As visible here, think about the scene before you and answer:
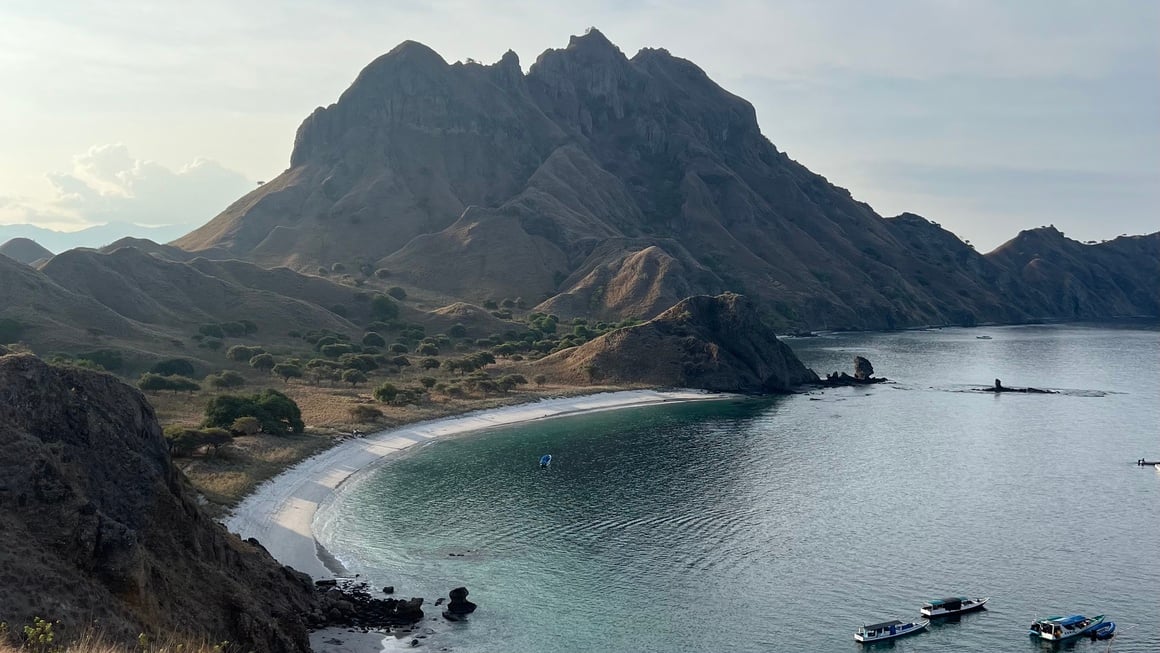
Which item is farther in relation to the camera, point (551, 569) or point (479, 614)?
point (551, 569)

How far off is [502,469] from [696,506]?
67.7ft

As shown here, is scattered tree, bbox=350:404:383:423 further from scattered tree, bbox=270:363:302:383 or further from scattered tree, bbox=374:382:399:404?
scattered tree, bbox=270:363:302:383

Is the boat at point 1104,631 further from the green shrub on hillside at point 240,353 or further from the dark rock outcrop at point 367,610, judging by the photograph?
the green shrub on hillside at point 240,353

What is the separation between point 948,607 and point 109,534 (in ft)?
135

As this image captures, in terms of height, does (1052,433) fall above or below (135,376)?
below

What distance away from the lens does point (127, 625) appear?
29.0 metres

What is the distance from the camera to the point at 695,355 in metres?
144

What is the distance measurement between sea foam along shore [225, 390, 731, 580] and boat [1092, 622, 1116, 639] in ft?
138

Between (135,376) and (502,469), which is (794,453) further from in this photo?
(135,376)

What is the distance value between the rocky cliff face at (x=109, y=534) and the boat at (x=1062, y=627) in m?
36.5

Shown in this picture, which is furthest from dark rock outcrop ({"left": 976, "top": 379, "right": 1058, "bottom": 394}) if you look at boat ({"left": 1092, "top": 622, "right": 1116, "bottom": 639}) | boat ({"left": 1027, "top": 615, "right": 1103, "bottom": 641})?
boat ({"left": 1027, "top": 615, "right": 1103, "bottom": 641})

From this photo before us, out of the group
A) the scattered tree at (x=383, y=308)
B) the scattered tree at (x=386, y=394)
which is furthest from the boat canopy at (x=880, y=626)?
the scattered tree at (x=383, y=308)

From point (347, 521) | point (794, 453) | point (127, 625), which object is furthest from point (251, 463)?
point (794, 453)

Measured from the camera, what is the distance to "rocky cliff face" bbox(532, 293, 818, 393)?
458 ft
